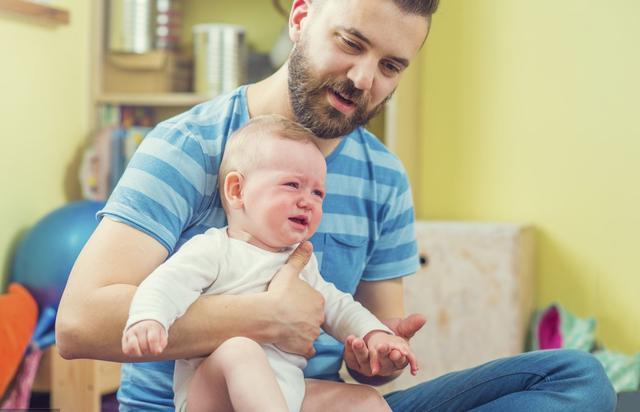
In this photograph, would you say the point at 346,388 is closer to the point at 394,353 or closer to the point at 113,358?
the point at 394,353

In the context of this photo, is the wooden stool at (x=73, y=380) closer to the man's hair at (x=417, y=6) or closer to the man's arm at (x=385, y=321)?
the man's arm at (x=385, y=321)

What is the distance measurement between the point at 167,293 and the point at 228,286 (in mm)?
131

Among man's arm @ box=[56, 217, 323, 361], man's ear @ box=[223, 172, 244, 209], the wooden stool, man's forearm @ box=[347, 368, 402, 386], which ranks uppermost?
man's ear @ box=[223, 172, 244, 209]

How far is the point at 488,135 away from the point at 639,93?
0.50m

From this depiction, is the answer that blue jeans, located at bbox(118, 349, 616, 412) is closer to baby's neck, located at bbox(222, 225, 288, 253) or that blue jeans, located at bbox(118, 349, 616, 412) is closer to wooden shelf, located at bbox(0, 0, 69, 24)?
baby's neck, located at bbox(222, 225, 288, 253)

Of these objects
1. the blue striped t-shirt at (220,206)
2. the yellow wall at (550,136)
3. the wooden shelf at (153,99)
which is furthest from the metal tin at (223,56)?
the blue striped t-shirt at (220,206)

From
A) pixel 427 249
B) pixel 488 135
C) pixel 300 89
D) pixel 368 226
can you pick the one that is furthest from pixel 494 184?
pixel 300 89

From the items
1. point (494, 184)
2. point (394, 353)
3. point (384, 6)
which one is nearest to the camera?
point (394, 353)

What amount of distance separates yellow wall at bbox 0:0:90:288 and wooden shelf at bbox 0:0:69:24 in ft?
0.10

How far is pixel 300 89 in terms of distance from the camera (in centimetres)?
145

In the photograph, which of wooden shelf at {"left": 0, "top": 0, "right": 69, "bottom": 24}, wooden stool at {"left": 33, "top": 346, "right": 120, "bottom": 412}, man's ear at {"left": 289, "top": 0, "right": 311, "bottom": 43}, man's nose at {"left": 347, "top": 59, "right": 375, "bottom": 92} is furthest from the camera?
wooden shelf at {"left": 0, "top": 0, "right": 69, "bottom": 24}

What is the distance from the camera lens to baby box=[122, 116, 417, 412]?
3.95ft

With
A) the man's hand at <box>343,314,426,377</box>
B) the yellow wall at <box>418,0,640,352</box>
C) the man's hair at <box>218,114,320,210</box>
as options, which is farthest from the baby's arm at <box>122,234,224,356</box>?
the yellow wall at <box>418,0,640,352</box>

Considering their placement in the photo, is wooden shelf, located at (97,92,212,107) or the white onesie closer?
the white onesie
